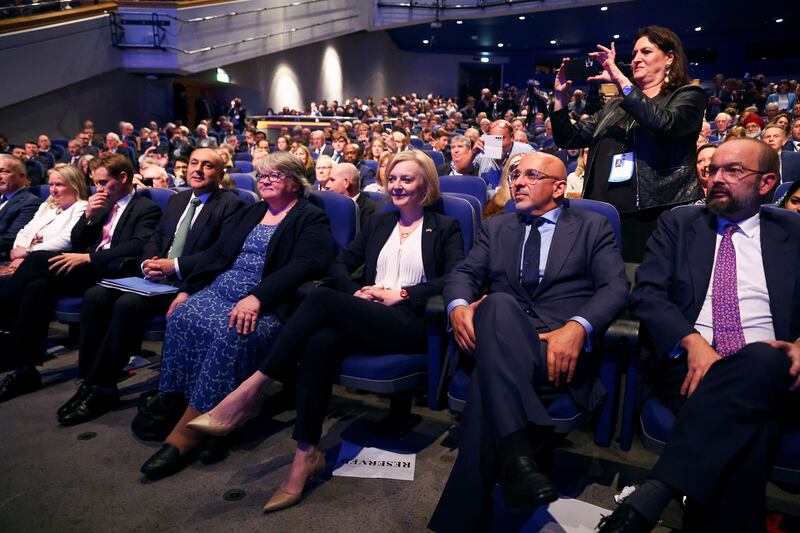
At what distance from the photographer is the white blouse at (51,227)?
9.36 feet

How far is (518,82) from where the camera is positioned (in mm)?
19203

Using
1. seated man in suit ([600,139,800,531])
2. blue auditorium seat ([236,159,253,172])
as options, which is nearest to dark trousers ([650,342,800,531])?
seated man in suit ([600,139,800,531])

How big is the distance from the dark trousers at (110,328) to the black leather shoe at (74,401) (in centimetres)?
4

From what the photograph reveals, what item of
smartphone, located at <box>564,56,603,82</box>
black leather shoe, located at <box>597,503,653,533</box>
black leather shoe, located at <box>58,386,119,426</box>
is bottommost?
black leather shoe, located at <box>58,386,119,426</box>

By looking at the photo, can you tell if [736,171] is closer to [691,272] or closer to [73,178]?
[691,272]

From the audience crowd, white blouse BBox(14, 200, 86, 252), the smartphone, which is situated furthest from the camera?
white blouse BBox(14, 200, 86, 252)

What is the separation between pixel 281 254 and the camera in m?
2.29

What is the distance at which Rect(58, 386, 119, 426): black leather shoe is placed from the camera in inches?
89.5

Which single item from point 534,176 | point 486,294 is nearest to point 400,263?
point 486,294

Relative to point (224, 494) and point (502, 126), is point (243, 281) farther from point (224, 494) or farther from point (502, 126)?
point (502, 126)

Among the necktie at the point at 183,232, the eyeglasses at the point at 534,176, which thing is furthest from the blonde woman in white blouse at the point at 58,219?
the eyeglasses at the point at 534,176

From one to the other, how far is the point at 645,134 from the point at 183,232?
1.91m

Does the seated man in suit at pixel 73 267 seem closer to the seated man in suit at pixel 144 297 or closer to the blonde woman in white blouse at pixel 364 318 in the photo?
the seated man in suit at pixel 144 297

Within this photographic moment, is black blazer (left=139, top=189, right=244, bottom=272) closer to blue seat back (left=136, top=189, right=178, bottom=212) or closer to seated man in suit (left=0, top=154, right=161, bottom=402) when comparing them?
seated man in suit (left=0, top=154, right=161, bottom=402)
